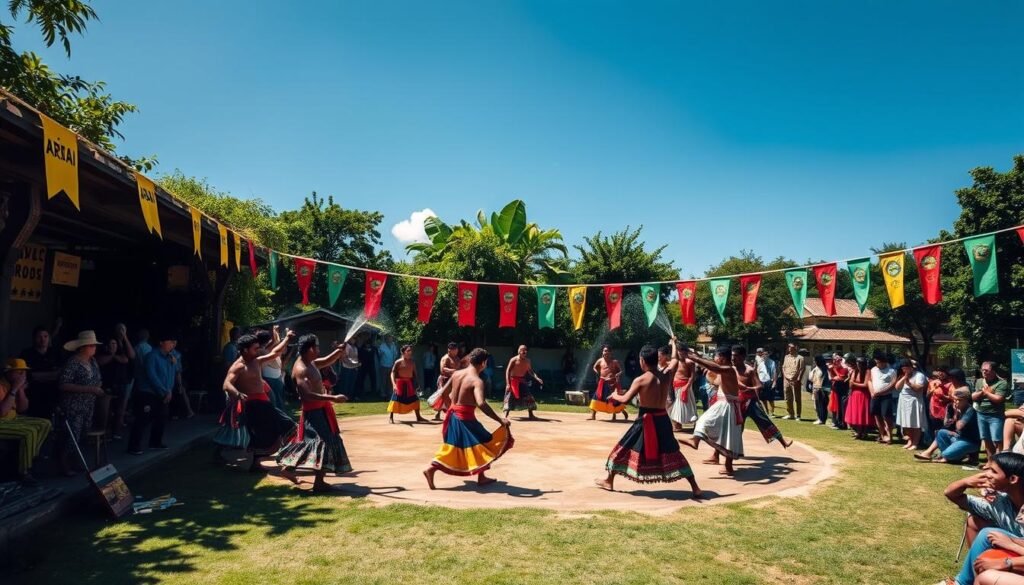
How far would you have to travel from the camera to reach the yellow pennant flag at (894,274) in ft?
36.0

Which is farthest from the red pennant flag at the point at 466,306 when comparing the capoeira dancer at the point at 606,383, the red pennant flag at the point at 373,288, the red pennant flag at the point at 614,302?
the capoeira dancer at the point at 606,383

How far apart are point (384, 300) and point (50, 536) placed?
780 inches

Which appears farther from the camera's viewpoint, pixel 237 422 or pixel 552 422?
pixel 552 422

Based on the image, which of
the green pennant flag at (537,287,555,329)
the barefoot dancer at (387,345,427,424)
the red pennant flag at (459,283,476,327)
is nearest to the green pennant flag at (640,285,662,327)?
the green pennant flag at (537,287,555,329)

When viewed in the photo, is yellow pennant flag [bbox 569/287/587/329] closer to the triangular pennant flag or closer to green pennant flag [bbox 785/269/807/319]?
the triangular pennant flag

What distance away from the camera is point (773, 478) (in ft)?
27.3

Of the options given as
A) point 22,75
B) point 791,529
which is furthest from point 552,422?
point 22,75

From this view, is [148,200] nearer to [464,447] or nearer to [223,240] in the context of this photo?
[223,240]

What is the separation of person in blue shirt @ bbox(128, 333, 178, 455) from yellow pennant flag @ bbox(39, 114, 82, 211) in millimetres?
Answer: 3619

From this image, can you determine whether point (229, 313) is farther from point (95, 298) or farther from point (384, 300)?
point (384, 300)

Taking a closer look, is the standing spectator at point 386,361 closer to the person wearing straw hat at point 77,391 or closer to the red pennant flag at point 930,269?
the person wearing straw hat at point 77,391

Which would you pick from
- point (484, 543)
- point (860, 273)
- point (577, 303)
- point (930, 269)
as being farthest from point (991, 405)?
point (577, 303)

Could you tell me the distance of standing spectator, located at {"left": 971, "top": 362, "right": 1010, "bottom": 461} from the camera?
29.3 feet

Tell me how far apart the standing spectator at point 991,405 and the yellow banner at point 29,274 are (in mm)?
15560
